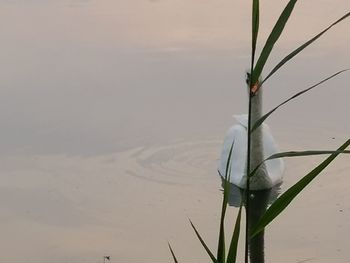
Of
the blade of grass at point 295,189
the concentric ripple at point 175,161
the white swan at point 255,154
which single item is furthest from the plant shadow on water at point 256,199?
the blade of grass at point 295,189

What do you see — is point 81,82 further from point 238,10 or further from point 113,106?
point 238,10

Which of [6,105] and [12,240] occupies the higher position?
[6,105]

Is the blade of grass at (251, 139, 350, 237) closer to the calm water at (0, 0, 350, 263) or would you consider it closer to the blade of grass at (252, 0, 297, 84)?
the blade of grass at (252, 0, 297, 84)

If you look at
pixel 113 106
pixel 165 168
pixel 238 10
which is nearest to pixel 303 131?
pixel 165 168

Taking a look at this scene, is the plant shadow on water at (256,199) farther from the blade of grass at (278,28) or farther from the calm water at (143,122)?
the blade of grass at (278,28)

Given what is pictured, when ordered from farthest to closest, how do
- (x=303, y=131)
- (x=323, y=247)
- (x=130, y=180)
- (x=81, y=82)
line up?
(x=81, y=82) < (x=303, y=131) < (x=130, y=180) < (x=323, y=247)

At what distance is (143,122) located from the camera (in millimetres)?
4992

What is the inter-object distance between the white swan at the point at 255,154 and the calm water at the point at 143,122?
0.33 feet

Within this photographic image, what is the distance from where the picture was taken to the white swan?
4348mm

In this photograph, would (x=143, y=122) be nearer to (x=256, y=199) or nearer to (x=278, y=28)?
(x=256, y=199)

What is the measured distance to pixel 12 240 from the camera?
3.81 m

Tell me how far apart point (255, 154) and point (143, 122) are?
2.90 feet

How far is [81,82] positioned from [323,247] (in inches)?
104

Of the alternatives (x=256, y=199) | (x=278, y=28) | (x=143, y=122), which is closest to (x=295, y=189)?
(x=278, y=28)
